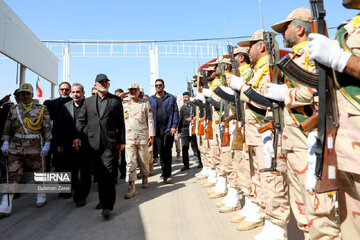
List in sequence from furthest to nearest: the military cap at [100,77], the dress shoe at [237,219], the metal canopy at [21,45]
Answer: the metal canopy at [21,45] → the military cap at [100,77] → the dress shoe at [237,219]

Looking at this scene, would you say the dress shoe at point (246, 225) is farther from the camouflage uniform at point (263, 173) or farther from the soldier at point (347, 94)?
the soldier at point (347, 94)

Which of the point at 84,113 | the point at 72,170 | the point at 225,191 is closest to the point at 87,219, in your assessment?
the point at 72,170

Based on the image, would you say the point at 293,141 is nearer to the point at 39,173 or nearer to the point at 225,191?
the point at 225,191

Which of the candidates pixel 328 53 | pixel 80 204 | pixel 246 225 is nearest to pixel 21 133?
pixel 80 204

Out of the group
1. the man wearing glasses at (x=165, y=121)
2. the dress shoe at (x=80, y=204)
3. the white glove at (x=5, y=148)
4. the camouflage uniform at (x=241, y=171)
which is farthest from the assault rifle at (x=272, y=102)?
the white glove at (x=5, y=148)

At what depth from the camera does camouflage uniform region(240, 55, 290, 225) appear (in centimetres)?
280

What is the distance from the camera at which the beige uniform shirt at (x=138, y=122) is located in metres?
5.45

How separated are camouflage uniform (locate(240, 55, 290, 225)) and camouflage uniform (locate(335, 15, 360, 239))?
1128 millimetres

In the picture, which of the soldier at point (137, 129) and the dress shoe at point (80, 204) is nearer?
the dress shoe at point (80, 204)

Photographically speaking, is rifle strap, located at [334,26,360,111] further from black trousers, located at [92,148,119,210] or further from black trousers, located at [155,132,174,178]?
black trousers, located at [155,132,174,178]

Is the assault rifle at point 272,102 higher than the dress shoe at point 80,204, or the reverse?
the assault rifle at point 272,102

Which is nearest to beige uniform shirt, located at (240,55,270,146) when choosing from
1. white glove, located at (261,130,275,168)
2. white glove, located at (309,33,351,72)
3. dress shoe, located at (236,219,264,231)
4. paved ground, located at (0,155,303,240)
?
white glove, located at (261,130,275,168)

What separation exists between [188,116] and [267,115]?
228 inches

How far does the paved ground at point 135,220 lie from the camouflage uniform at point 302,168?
121 centimetres
